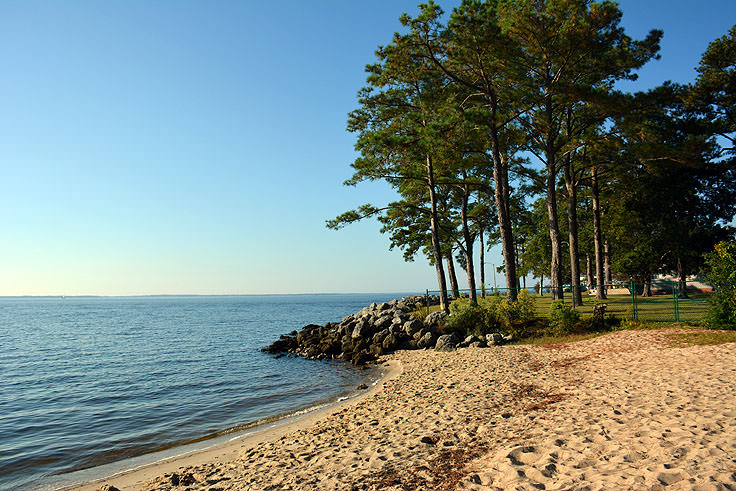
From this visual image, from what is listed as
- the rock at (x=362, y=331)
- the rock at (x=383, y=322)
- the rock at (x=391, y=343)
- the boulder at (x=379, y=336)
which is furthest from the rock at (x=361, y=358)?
the rock at (x=383, y=322)

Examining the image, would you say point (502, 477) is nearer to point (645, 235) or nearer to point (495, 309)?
point (495, 309)

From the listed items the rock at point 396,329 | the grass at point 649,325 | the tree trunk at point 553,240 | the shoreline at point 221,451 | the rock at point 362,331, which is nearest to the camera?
the shoreline at point 221,451

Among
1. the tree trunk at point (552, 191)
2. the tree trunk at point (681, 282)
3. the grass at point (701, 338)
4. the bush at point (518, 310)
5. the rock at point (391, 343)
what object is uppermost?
the tree trunk at point (552, 191)

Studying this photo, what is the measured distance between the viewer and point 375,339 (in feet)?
79.0

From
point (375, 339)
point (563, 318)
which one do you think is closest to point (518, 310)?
point (563, 318)

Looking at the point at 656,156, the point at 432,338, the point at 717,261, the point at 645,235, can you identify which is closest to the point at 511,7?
the point at 656,156

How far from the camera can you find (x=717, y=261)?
15.6 m

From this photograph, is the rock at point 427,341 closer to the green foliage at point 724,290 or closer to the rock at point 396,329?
the rock at point 396,329

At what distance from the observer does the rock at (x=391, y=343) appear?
22656 mm

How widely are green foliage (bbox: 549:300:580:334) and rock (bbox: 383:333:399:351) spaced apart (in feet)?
26.6

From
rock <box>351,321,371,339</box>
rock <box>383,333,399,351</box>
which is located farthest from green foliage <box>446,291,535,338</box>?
rock <box>351,321,371,339</box>

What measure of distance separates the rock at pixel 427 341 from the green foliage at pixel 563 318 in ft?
19.6

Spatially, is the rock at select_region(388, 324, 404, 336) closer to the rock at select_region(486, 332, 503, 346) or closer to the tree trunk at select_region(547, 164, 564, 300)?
the rock at select_region(486, 332, 503, 346)

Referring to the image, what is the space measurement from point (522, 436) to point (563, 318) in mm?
13030
